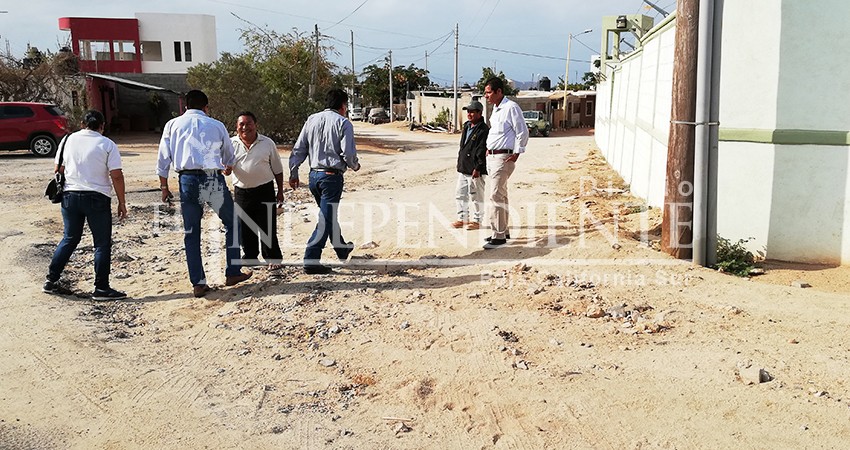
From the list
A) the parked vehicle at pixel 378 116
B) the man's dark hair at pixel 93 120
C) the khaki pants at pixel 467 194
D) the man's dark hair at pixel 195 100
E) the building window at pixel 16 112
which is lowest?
the khaki pants at pixel 467 194

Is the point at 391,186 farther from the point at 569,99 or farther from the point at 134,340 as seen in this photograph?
the point at 569,99

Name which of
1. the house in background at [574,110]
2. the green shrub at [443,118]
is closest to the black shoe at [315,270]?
the green shrub at [443,118]

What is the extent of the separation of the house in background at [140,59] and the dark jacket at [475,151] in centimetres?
2434

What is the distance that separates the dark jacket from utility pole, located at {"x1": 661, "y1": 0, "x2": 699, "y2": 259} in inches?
92.9

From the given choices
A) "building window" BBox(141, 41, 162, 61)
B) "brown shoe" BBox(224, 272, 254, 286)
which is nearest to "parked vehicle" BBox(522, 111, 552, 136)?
"building window" BBox(141, 41, 162, 61)

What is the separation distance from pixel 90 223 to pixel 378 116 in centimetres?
5010

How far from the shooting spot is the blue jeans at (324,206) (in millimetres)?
6691

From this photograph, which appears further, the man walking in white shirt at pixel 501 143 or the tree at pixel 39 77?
the tree at pixel 39 77

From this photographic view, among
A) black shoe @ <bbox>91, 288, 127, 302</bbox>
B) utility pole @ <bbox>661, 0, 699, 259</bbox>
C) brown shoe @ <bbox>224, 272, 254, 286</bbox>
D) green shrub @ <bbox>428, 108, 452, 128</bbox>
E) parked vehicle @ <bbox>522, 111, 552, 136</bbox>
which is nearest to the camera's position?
black shoe @ <bbox>91, 288, 127, 302</bbox>

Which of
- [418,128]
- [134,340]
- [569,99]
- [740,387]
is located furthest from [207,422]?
[569,99]

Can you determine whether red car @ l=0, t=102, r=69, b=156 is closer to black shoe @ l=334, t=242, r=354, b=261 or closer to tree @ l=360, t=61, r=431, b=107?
black shoe @ l=334, t=242, r=354, b=261

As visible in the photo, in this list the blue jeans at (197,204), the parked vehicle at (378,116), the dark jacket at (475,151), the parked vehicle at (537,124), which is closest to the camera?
the blue jeans at (197,204)

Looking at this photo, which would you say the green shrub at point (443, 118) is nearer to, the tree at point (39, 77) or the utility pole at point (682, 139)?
the tree at point (39, 77)

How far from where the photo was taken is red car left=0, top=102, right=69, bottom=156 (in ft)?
63.4
